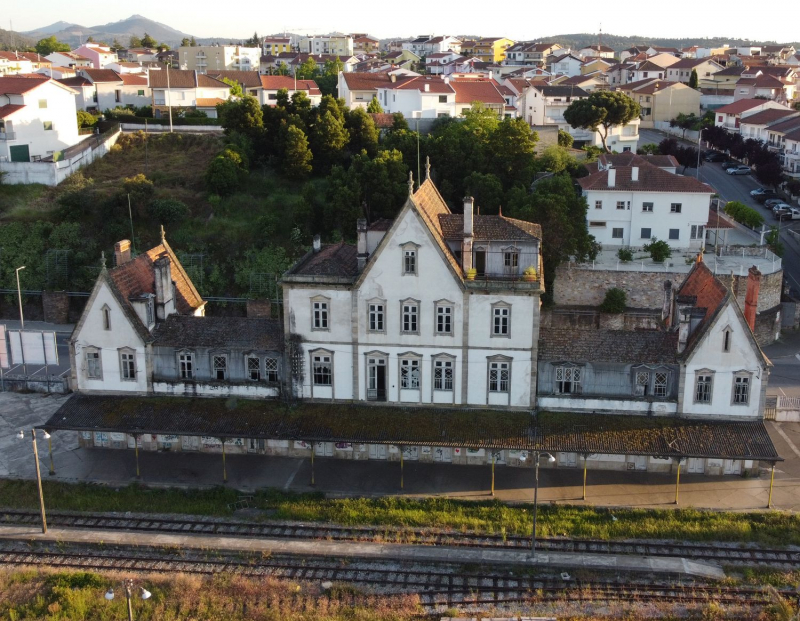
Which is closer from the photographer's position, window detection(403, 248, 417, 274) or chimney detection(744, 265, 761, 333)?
window detection(403, 248, 417, 274)

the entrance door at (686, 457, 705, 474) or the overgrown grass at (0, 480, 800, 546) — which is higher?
the entrance door at (686, 457, 705, 474)

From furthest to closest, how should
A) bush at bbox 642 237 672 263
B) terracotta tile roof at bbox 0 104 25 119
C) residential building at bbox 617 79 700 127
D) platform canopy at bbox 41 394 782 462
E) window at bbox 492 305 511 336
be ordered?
residential building at bbox 617 79 700 127
terracotta tile roof at bbox 0 104 25 119
bush at bbox 642 237 672 263
window at bbox 492 305 511 336
platform canopy at bbox 41 394 782 462

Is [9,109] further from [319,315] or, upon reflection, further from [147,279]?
[319,315]

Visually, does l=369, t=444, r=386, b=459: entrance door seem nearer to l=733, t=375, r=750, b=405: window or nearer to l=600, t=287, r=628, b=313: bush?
l=733, t=375, r=750, b=405: window

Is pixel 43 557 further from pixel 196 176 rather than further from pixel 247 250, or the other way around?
pixel 196 176

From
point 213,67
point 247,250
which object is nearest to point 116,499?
point 247,250

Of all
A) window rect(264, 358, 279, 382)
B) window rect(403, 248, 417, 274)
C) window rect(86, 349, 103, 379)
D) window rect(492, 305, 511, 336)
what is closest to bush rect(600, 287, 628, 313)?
window rect(492, 305, 511, 336)
